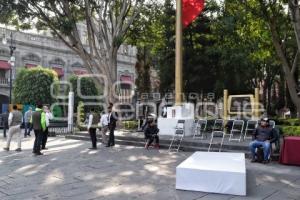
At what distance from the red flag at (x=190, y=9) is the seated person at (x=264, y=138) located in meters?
7.22

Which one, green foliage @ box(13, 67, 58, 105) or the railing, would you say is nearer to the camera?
green foliage @ box(13, 67, 58, 105)

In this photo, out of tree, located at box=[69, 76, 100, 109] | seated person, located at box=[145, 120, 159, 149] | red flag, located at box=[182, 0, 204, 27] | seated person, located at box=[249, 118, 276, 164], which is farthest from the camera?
tree, located at box=[69, 76, 100, 109]

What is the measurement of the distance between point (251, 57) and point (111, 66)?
28.2 ft

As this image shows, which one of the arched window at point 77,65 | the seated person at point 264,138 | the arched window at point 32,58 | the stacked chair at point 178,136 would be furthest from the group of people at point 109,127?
the arched window at point 77,65

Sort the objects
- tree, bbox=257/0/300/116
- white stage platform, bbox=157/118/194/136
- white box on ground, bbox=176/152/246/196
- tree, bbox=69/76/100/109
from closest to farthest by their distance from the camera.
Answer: white box on ground, bbox=176/152/246/196 → white stage platform, bbox=157/118/194/136 → tree, bbox=257/0/300/116 → tree, bbox=69/76/100/109

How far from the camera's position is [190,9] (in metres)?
17.2

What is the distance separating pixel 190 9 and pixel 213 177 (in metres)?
11.4

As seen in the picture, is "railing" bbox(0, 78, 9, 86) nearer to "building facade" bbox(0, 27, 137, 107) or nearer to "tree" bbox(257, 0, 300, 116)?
"building facade" bbox(0, 27, 137, 107)

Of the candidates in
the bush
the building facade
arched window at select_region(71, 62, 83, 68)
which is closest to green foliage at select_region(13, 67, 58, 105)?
the building facade

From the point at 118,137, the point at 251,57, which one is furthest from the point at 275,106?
the point at 118,137

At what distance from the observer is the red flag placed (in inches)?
667

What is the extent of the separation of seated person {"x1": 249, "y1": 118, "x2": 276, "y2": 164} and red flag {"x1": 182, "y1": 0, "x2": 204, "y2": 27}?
722 centimetres

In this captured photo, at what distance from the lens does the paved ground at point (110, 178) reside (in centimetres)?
720

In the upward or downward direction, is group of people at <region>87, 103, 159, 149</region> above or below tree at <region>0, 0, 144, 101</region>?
below
